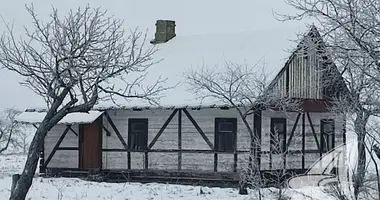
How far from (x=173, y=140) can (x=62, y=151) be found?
453 centimetres

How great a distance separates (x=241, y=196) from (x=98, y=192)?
13.5ft

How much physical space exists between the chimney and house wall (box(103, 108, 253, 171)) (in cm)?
530

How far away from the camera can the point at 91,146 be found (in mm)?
22562

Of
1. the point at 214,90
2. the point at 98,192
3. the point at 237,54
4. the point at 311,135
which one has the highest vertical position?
the point at 237,54

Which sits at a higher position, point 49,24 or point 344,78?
point 49,24

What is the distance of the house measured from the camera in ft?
67.5

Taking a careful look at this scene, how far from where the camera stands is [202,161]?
20906 millimetres

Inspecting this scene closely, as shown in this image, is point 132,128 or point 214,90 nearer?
point 214,90

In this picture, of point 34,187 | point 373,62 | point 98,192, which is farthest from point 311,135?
point 373,62

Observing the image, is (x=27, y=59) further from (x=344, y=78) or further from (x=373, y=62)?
(x=373, y=62)

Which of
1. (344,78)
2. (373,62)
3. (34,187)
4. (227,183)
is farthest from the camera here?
(227,183)

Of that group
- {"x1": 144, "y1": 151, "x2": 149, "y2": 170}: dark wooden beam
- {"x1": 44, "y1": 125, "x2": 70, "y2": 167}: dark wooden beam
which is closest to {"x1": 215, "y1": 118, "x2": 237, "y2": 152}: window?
{"x1": 144, "y1": 151, "x2": 149, "y2": 170}: dark wooden beam

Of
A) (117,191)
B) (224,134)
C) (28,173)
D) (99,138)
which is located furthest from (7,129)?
(28,173)

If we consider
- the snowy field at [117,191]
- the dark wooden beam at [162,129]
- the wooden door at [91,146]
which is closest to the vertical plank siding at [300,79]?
the dark wooden beam at [162,129]
